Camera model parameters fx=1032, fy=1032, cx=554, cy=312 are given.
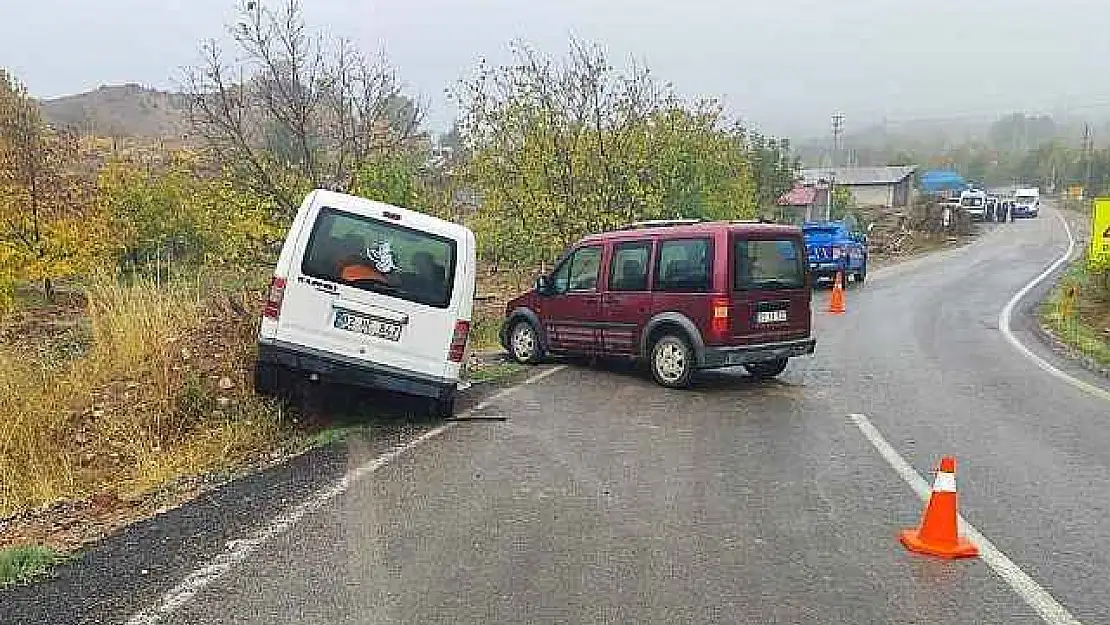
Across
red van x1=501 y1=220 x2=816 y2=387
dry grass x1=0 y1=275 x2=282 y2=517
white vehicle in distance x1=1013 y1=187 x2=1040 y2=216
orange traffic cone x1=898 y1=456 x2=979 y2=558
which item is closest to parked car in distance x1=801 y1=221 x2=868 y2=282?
red van x1=501 y1=220 x2=816 y2=387

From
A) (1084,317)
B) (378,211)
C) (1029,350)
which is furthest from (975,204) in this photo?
(378,211)

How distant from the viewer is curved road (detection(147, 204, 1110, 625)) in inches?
186

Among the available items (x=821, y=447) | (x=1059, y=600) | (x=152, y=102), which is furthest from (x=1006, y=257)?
(x=1059, y=600)

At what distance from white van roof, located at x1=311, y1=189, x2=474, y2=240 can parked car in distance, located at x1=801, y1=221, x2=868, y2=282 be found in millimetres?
21246

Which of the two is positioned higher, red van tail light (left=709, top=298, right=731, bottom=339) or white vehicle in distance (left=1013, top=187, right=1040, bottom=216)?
red van tail light (left=709, top=298, right=731, bottom=339)

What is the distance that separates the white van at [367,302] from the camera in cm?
Answer: 875

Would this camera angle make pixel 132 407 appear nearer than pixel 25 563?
No

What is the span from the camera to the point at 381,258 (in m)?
9.05

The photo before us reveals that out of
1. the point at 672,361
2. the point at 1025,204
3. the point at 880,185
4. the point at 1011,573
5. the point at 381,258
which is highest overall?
the point at 381,258

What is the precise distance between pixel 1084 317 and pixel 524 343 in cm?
1379

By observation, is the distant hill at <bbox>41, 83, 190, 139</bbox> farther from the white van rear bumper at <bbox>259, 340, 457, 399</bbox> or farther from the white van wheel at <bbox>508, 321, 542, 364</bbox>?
the white van rear bumper at <bbox>259, 340, 457, 399</bbox>

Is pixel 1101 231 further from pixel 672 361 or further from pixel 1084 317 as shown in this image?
pixel 672 361

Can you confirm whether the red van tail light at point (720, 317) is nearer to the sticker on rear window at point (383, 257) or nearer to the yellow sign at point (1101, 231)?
the sticker on rear window at point (383, 257)

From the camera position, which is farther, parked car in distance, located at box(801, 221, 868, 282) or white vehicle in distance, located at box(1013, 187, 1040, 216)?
white vehicle in distance, located at box(1013, 187, 1040, 216)
